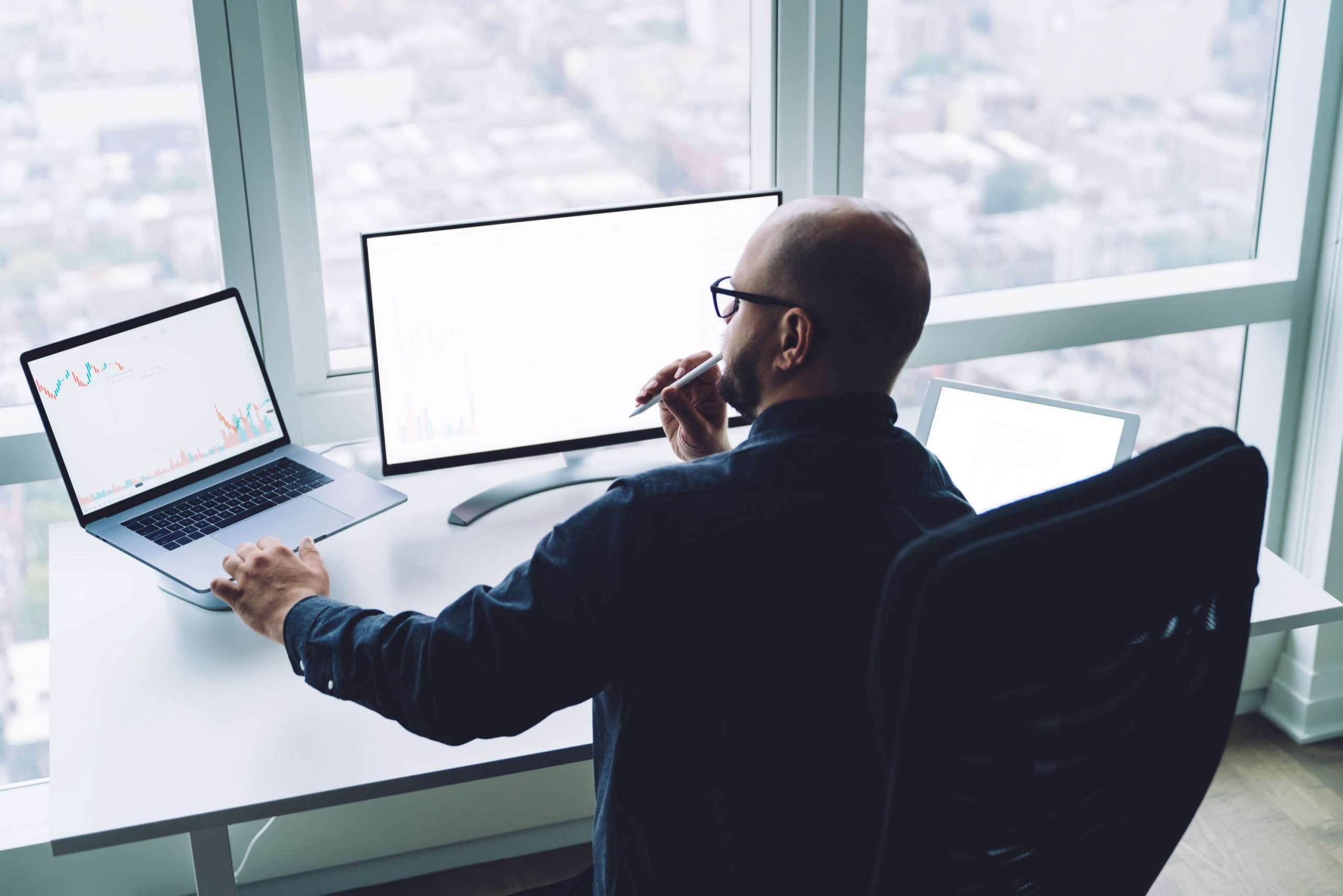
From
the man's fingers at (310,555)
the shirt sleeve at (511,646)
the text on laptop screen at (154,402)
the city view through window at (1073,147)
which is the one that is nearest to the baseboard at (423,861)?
the text on laptop screen at (154,402)

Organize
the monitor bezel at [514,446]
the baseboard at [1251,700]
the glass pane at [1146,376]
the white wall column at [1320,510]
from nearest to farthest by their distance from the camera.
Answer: the monitor bezel at [514,446], the white wall column at [1320,510], the glass pane at [1146,376], the baseboard at [1251,700]

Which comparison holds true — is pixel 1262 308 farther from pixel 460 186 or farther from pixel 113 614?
pixel 113 614

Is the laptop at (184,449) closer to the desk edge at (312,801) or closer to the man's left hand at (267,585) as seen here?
the man's left hand at (267,585)

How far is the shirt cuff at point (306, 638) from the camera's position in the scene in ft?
3.97

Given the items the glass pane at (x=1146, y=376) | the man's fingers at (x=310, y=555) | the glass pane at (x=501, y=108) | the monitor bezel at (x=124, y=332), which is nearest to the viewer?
the man's fingers at (x=310, y=555)

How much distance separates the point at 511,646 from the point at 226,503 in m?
0.84

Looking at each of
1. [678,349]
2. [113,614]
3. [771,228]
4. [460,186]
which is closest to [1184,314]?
[678,349]

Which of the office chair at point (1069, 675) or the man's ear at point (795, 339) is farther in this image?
the man's ear at point (795, 339)

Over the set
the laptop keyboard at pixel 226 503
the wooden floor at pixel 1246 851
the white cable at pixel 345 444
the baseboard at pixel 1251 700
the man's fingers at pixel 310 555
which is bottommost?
the wooden floor at pixel 1246 851

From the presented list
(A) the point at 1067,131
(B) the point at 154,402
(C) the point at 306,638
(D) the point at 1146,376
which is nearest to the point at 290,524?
(B) the point at 154,402

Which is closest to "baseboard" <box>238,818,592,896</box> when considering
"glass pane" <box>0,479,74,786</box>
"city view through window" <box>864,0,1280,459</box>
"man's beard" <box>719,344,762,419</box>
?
"glass pane" <box>0,479,74,786</box>

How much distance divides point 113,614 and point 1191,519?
1302mm

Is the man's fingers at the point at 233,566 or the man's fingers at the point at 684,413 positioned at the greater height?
the man's fingers at the point at 684,413

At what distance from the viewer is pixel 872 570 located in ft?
3.47
